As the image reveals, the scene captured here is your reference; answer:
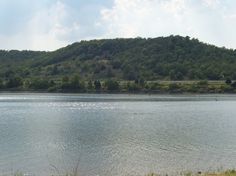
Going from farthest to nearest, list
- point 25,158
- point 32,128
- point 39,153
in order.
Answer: point 32,128 < point 39,153 < point 25,158

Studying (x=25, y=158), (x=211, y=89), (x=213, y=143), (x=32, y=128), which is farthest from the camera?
(x=211, y=89)

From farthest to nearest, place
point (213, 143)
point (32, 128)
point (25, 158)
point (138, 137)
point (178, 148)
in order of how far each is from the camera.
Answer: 1. point (32, 128)
2. point (138, 137)
3. point (213, 143)
4. point (178, 148)
5. point (25, 158)

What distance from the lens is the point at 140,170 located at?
34281 millimetres

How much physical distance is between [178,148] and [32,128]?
25.6 m

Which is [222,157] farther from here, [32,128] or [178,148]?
[32,128]

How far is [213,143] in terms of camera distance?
48.3 meters

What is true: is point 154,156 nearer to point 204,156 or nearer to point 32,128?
point 204,156

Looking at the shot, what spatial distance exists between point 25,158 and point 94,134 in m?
17.8

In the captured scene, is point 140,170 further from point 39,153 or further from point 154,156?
point 39,153

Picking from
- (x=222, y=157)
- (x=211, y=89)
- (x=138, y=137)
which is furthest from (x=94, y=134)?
(x=211, y=89)

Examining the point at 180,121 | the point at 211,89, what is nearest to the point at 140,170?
the point at 180,121

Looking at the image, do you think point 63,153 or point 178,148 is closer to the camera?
point 63,153

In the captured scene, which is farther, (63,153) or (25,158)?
(63,153)

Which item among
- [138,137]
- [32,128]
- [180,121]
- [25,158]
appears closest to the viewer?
[25,158]
